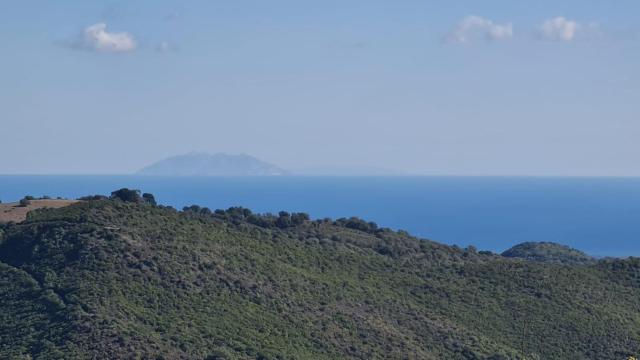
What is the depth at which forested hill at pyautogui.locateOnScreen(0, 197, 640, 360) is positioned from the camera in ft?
195

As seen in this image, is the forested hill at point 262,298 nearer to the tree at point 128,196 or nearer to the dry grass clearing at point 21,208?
the dry grass clearing at point 21,208

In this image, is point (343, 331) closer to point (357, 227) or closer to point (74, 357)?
point (74, 357)

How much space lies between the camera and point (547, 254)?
446 feet

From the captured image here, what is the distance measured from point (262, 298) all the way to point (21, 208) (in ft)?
91.2

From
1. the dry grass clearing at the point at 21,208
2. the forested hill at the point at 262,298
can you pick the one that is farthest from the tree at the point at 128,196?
the forested hill at the point at 262,298

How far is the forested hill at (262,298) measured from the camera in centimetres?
5938

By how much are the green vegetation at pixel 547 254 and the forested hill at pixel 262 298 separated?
42.9 m

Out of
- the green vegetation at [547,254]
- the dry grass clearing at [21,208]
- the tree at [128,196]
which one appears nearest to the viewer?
the dry grass clearing at [21,208]

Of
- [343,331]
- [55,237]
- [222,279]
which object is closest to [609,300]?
[343,331]

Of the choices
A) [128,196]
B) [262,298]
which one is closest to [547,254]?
[128,196]

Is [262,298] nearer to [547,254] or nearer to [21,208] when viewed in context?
[21,208]

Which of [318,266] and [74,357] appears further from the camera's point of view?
[318,266]

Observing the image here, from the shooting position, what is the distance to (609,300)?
80.8m

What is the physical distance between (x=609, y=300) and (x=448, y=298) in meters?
13.2
